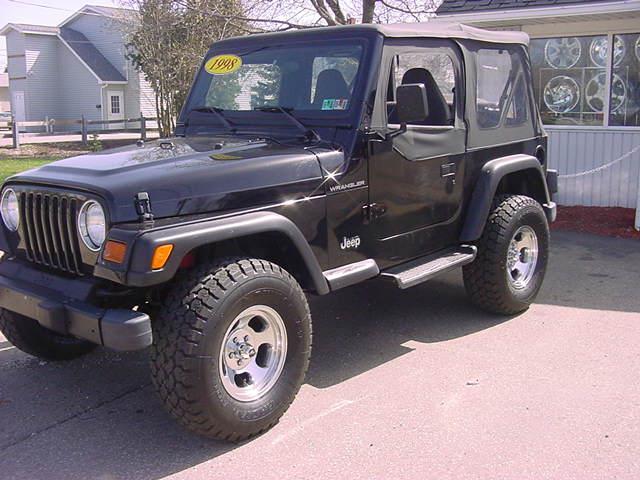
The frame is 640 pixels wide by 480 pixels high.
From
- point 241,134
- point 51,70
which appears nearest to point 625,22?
point 241,134

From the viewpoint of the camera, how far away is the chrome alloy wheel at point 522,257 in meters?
5.50

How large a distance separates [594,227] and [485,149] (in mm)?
4336

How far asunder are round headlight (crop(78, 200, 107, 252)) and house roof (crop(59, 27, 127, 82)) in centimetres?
3242

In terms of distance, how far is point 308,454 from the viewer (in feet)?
11.2

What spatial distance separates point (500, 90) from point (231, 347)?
10.5 ft

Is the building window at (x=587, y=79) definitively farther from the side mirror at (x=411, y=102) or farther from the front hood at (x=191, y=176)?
the front hood at (x=191, y=176)

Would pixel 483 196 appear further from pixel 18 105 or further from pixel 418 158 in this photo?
pixel 18 105

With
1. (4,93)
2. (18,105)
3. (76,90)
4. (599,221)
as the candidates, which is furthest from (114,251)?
(4,93)

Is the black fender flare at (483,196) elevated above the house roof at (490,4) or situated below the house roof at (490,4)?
below

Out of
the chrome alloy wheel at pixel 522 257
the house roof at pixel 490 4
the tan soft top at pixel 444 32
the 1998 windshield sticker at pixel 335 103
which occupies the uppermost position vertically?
the house roof at pixel 490 4

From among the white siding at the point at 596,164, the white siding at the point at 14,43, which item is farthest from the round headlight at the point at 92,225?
the white siding at the point at 14,43

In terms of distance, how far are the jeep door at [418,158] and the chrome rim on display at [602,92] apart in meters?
5.46

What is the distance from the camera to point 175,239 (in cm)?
321

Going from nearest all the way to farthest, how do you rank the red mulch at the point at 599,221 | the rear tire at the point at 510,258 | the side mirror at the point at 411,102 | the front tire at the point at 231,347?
the front tire at the point at 231,347, the side mirror at the point at 411,102, the rear tire at the point at 510,258, the red mulch at the point at 599,221
